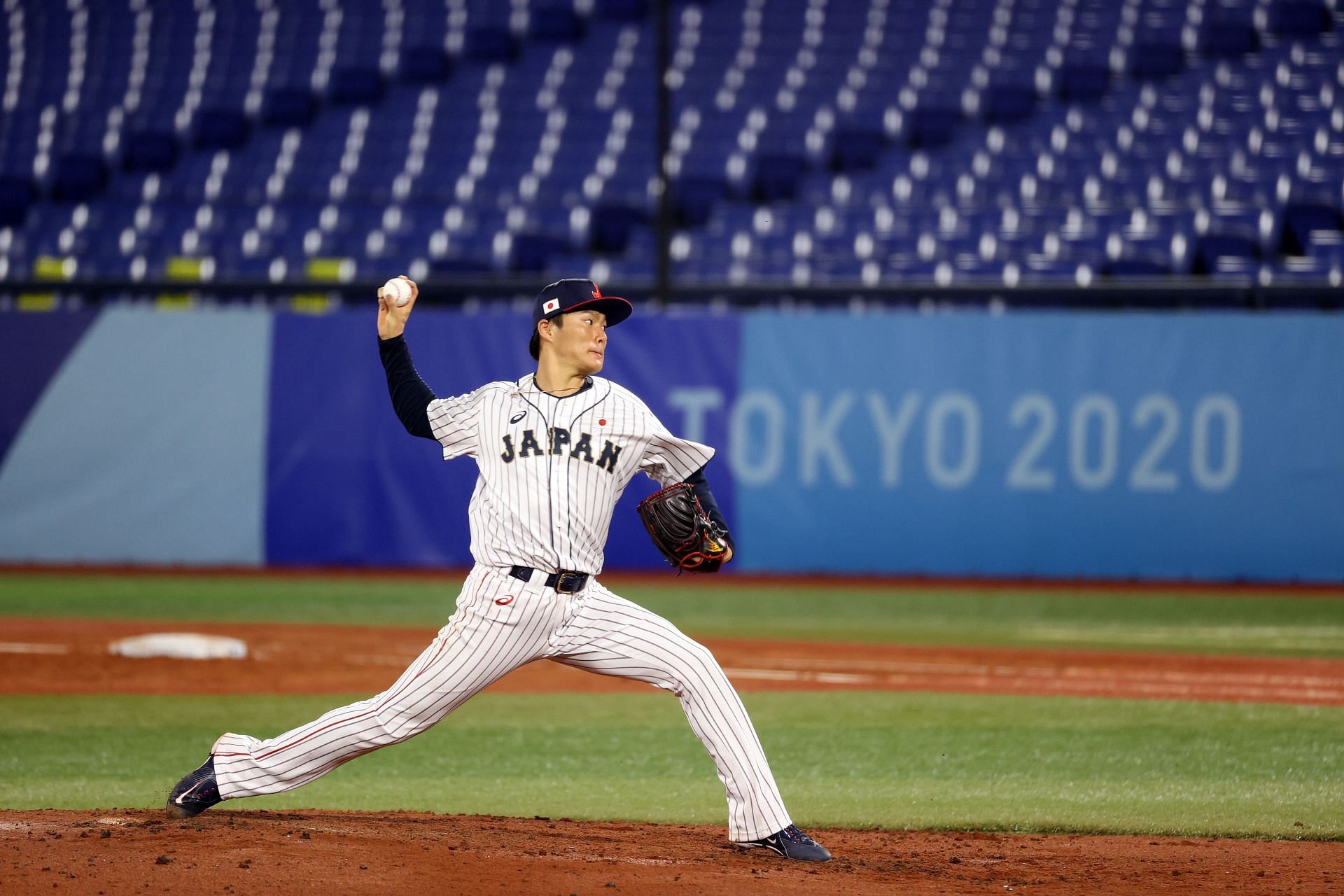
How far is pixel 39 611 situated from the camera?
34.8 feet

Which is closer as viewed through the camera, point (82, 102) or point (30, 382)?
point (30, 382)

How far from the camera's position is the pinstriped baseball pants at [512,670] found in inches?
163

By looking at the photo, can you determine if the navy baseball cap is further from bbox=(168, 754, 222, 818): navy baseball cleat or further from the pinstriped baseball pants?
bbox=(168, 754, 222, 818): navy baseball cleat

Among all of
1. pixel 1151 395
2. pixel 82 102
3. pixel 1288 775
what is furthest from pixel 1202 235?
pixel 82 102

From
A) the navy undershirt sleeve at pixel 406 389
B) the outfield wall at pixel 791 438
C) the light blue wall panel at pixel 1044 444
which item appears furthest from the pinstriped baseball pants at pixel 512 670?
the light blue wall panel at pixel 1044 444

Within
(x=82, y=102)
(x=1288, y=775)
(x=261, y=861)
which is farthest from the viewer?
(x=82, y=102)

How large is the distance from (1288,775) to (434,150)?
13.3 meters

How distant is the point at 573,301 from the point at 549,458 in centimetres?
45

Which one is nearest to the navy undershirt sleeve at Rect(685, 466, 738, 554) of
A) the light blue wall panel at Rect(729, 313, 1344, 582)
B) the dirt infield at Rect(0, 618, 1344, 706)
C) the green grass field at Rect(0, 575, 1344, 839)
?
the green grass field at Rect(0, 575, 1344, 839)

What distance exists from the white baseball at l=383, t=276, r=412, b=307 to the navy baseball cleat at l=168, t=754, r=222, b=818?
1.38m

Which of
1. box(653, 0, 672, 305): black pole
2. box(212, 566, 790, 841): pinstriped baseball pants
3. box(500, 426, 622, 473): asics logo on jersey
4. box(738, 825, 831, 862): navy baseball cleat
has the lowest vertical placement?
box(738, 825, 831, 862): navy baseball cleat

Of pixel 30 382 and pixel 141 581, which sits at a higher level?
pixel 30 382

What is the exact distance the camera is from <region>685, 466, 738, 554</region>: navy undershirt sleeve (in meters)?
4.33

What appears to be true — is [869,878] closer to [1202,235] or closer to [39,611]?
[39,611]
